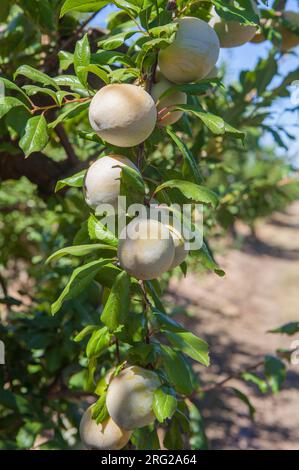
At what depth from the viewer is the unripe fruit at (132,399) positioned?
784mm

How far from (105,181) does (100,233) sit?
3.2 inches

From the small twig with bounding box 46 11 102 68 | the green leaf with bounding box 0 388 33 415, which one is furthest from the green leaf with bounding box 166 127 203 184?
the green leaf with bounding box 0 388 33 415

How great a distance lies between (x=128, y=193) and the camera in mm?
721

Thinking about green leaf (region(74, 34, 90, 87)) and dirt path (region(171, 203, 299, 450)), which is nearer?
green leaf (region(74, 34, 90, 87))

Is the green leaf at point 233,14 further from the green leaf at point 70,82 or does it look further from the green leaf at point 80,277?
the green leaf at point 80,277

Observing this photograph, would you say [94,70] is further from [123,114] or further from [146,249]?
[146,249]

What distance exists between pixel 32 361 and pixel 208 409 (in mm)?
1693

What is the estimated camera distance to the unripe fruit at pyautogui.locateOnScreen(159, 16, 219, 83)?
77cm

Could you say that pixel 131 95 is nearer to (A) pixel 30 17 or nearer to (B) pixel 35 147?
(B) pixel 35 147

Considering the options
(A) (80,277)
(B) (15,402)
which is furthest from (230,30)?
(B) (15,402)

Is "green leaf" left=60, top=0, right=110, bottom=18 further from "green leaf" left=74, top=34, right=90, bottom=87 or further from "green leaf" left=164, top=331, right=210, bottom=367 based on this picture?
"green leaf" left=164, top=331, right=210, bottom=367

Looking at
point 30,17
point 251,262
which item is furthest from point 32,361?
point 251,262

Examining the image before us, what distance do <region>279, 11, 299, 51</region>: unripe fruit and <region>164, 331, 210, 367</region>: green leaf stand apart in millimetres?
719

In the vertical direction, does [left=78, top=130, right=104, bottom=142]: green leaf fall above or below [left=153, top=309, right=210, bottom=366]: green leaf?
above
